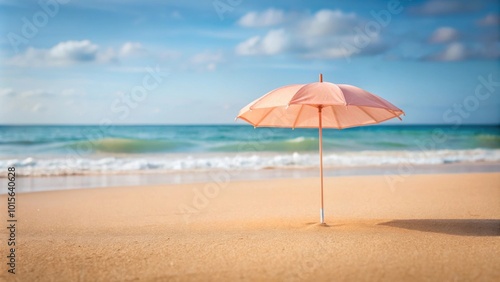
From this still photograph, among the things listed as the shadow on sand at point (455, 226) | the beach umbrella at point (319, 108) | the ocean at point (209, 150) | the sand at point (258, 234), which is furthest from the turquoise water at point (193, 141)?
the shadow on sand at point (455, 226)

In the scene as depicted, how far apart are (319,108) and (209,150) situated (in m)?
25.1

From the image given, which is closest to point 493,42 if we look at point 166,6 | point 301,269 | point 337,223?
point 166,6

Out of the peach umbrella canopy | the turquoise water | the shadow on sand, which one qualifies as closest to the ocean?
the turquoise water

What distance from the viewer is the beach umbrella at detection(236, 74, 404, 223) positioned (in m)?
5.14

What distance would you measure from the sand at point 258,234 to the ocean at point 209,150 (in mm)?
6420

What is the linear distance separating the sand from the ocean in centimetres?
642

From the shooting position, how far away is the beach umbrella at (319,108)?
16.9 ft

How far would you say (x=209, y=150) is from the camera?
30.9 meters

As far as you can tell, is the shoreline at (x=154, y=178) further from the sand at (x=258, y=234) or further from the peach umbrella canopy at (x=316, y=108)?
the peach umbrella canopy at (x=316, y=108)

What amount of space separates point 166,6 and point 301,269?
22.4 metres

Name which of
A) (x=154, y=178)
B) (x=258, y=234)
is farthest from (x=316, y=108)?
(x=154, y=178)

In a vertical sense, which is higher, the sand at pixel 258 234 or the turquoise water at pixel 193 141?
the turquoise water at pixel 193 141

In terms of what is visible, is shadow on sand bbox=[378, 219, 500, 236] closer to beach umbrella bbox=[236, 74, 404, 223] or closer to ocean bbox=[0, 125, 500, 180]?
beach umbrella bbox=[236, 74, 404, 223]

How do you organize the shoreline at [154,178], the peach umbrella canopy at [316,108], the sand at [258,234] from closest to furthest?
the sand at [258,234] < the peach umbrella canopy at [316,108] < the shoreline at [154,178]
